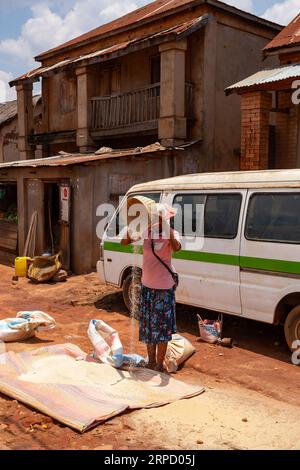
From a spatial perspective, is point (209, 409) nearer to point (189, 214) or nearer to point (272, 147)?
point (189, 214)

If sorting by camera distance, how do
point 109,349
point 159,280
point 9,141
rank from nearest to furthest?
point 159,280, point 109,349, point 9,141

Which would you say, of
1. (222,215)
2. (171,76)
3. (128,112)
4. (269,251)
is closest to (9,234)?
(128,112)

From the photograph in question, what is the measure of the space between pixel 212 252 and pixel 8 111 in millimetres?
24472

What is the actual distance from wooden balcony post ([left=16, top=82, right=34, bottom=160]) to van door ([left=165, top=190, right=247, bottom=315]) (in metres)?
12.9

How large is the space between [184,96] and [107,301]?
6.57 m

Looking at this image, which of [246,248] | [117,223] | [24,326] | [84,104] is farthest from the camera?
[84,104]

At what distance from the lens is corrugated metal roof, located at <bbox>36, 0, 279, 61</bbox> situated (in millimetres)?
13117

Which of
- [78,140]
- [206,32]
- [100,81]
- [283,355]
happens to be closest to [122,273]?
[283,355]

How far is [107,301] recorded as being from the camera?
900 cm

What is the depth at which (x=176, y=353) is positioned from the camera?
18.1 feet

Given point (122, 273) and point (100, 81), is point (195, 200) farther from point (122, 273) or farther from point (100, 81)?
point (100, 81)

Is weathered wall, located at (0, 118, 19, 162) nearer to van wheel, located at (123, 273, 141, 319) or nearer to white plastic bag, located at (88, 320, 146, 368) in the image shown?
van wheel, located at (123, 273, 141, 319)

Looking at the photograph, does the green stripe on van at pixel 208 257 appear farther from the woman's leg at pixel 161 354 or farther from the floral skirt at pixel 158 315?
the woman's leg at pixel 161 354

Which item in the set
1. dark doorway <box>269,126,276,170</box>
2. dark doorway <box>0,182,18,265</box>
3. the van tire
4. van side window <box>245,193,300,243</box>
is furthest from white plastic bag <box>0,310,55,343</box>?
dark doorway <box>0,182,18,265</box>
